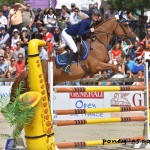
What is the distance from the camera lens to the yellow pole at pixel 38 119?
7.80 meters

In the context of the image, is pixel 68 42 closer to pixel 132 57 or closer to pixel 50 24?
pixel 132 57

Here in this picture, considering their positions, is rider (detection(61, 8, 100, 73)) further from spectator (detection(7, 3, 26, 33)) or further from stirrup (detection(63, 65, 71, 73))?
spectator (detection(7, 3, 26, 33))

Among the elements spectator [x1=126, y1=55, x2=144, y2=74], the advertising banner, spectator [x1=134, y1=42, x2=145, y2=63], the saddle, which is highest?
the saddle

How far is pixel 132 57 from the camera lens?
1875 centimetres

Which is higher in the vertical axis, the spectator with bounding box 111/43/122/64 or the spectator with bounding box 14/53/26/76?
the spectator with bounding box 111/43/122/64

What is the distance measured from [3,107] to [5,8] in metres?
14.7

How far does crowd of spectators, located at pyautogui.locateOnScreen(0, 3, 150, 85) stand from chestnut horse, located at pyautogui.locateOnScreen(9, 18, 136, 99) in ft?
9.91

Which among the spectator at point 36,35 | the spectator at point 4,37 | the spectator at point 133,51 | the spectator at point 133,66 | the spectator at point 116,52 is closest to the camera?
the spectator at point 133,66

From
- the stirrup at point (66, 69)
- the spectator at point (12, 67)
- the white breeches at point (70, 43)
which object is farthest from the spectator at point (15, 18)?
the stirrup at point (66, 69)

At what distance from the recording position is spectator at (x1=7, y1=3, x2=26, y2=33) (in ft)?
69.0

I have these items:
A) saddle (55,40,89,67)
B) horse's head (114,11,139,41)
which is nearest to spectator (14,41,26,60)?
horse's head (114,11,139,41)

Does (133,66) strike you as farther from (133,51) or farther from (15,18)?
(15,18)

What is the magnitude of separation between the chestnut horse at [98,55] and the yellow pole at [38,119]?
14.4 feet

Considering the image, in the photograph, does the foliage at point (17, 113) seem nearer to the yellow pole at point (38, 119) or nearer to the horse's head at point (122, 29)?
the yellow pole at point (38, 119)
